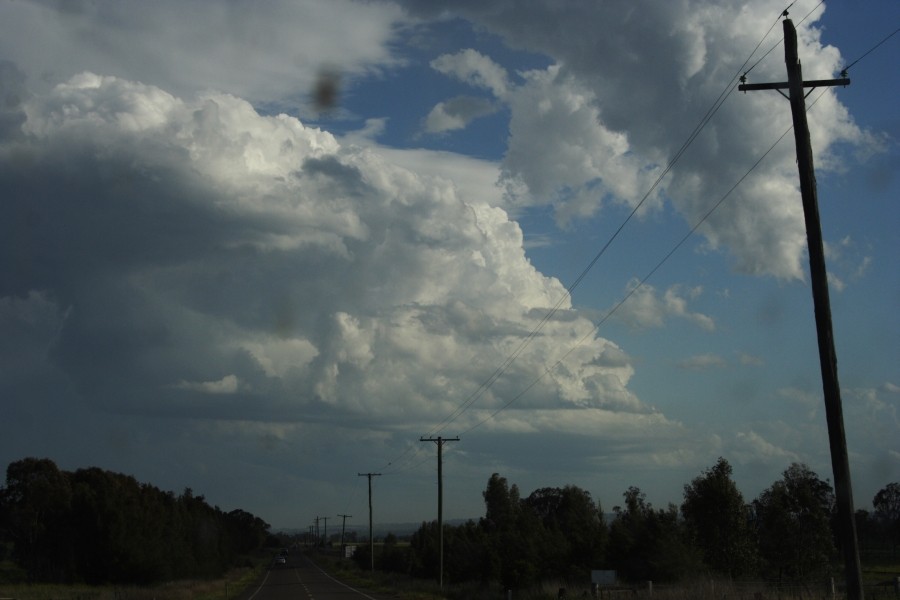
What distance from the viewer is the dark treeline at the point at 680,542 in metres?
47.8

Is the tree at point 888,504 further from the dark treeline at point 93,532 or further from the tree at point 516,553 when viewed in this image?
the dark treeline at point 93,532

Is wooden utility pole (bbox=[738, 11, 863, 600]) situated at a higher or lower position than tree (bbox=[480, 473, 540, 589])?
higher

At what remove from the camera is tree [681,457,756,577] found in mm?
46812

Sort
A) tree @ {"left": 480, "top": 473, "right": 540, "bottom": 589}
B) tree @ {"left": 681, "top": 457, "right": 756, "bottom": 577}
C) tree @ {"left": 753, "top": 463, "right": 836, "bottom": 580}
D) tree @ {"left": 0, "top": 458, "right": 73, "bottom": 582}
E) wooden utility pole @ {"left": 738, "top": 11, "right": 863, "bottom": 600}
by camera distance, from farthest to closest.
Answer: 1. tree @ {"left": 0, "top": 458, "right": 73, "bottom": 582}
2. tree @ {"left": 480, "top": 473, "right": 540, "bottom": 589}
3. tree @ {"left": 753, "top": 463, "right": 836, "bottom": 580}
4. tree @ {"left": 681, "top": 457, "right": 756, "bottom": 577}
5. wooden utility pole @ {"left": 738, "top": 11, "right": 863, "bottom": 600}

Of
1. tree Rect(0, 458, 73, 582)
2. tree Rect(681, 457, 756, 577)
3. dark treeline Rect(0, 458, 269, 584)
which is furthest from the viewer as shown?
tree Rect(0, 458, 73, 582)

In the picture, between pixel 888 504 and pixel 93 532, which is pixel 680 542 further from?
pixel 888 504

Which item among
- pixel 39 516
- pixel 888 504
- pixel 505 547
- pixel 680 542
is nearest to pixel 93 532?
pixel 39 516

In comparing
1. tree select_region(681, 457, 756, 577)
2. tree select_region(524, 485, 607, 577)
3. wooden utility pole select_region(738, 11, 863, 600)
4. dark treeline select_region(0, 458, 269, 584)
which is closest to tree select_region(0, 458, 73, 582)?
dark treeline select_region(0, 458, 269, 584)

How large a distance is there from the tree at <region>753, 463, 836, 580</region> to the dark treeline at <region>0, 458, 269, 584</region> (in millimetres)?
41419

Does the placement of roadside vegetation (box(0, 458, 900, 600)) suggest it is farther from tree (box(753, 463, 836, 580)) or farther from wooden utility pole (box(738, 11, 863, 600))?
wooden utility pole (box(738, 11, 863, 600))

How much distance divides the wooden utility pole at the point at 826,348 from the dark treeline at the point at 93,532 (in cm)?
6018

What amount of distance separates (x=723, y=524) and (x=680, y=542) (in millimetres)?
3939

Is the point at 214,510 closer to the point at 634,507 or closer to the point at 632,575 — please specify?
the point at 634,507

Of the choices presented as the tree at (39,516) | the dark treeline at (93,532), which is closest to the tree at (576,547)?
the dark treeline at (93,532)
